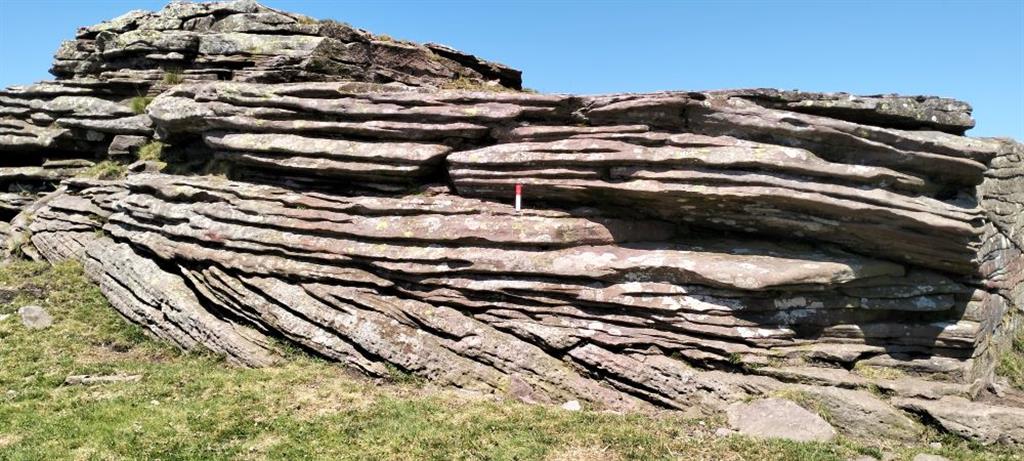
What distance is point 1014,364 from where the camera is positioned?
17.8m

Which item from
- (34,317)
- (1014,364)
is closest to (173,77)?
(34,317)

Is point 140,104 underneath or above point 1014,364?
above

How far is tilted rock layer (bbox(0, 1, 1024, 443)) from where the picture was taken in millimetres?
14711

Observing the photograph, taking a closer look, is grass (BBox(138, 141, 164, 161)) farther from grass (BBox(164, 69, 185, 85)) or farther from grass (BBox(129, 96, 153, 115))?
grass (BBox(164, 69, 185, 85))

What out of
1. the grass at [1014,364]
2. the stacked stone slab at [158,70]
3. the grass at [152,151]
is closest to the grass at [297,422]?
the grass at [1014,364]

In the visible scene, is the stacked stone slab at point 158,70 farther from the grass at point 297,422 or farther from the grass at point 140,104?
the grass at point 297,422

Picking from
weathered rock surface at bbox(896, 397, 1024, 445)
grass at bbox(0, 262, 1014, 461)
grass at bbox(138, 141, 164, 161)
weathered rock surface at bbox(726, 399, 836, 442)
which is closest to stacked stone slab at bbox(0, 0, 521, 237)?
grass at bbox(138, 141, 164, 161)

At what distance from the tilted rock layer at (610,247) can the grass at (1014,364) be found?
0.50 m

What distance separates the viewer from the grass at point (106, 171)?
25.0 metres

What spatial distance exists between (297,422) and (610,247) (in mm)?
8374

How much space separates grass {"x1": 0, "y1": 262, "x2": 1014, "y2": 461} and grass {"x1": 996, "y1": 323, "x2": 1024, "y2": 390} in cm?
670

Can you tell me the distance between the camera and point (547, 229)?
648 inches

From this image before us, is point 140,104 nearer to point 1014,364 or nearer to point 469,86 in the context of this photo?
point 469,86

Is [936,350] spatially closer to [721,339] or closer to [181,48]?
[721,339]
